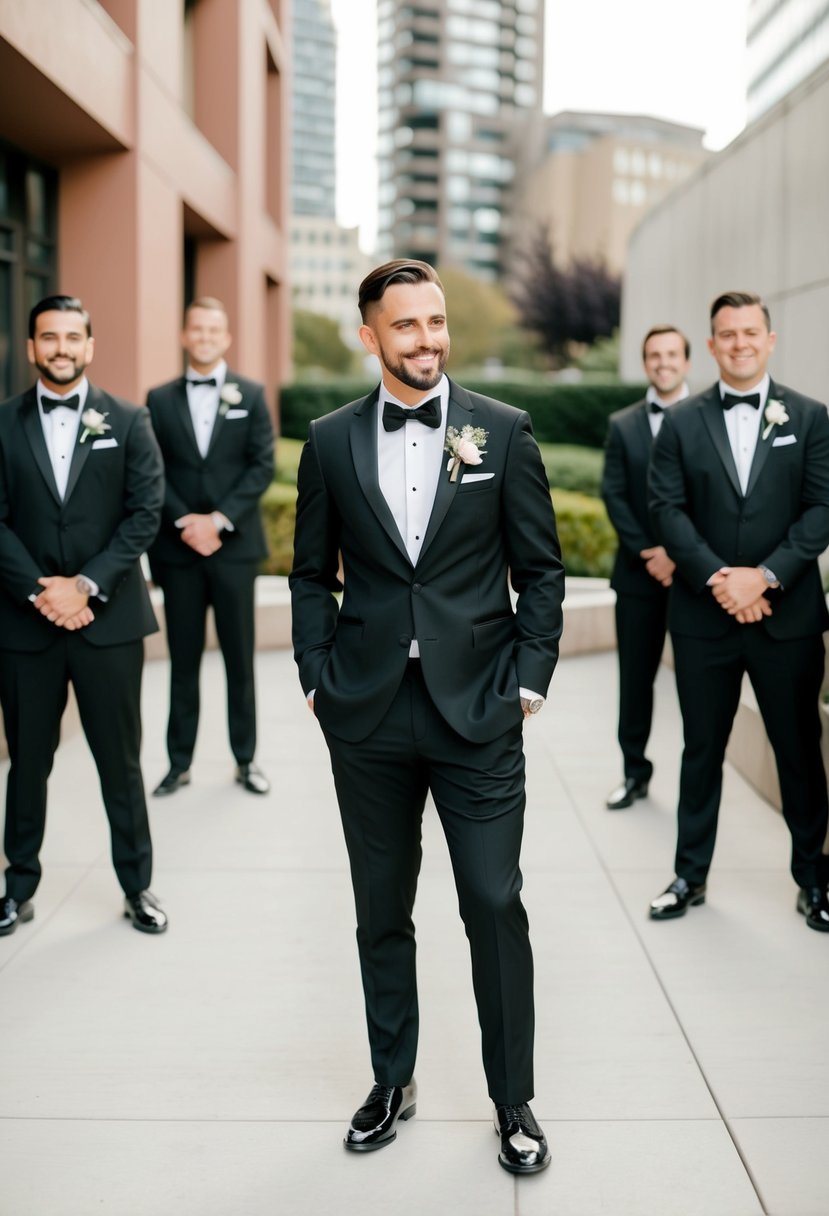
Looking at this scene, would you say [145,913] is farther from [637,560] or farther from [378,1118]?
[637,560]

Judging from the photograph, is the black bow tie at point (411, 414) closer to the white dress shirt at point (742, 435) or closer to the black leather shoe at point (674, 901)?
the white dress shirt at point (742, 435)

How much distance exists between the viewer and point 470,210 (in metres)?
130

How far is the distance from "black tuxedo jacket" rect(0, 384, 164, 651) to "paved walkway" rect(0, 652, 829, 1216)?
1240 millimetres

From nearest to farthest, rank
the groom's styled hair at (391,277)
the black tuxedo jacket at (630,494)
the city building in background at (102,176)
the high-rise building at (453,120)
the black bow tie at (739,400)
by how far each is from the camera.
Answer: the groom's styled hair at (391,277), the black bow tie at (739,400), the black tuxedo jacket at (630,494), the city building in background at (102,176), the high-rise building at (453,120)

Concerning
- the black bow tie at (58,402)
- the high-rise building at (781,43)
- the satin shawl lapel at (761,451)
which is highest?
the high-rise building at (781,43)

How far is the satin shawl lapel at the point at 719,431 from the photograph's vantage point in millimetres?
4977

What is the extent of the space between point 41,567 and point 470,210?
434 ft

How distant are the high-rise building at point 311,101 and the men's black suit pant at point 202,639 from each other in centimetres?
19553

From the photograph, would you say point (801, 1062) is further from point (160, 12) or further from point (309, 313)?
point (309, 313)

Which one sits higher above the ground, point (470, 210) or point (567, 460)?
point (470, 210)

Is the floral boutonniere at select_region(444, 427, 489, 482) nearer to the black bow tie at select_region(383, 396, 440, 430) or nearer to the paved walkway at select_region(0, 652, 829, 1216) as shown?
the black bow tie at select_region(383, 396, 440, 430)

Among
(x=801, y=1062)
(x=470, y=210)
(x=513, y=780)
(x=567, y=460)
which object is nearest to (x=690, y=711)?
(x=801, y=1062)

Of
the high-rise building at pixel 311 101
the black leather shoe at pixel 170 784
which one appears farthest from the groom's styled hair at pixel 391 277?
the high-rise building at pixel 311 101

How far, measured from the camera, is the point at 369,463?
330 centimetres
